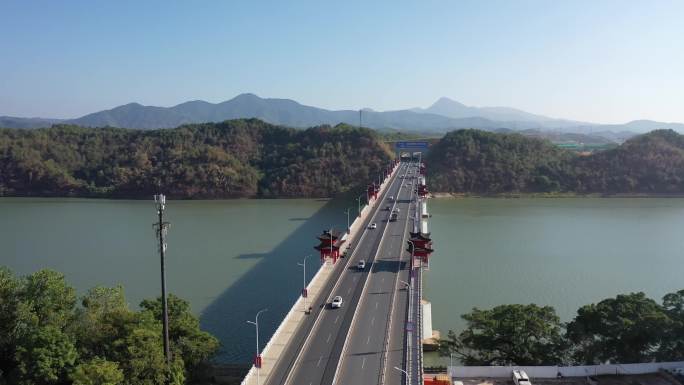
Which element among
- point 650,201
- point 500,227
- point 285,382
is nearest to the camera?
point 285,382

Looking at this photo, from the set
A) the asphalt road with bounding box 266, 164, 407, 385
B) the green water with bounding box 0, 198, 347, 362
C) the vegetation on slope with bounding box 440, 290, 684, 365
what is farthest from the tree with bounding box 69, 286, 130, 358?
the vegetation on slope with bounding box 440, 290, 684, 365

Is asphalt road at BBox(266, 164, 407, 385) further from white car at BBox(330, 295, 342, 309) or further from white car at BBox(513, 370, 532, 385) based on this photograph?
→ white car at BBox(513, 370, 532, 385)

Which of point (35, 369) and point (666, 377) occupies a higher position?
point (35, 369)

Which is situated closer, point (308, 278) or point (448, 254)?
point (308, 278)

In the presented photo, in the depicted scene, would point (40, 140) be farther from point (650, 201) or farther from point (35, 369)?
point (650, 201)

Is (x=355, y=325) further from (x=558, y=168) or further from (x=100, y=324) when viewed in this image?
(x=558, y=168)

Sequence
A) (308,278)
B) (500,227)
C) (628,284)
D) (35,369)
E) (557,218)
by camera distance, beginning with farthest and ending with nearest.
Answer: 1. (557,218)
2. (500,227)
3. (308,278)
4. (628,284)
5. (35,369)

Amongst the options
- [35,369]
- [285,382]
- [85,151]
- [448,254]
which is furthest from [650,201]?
[85,151]
